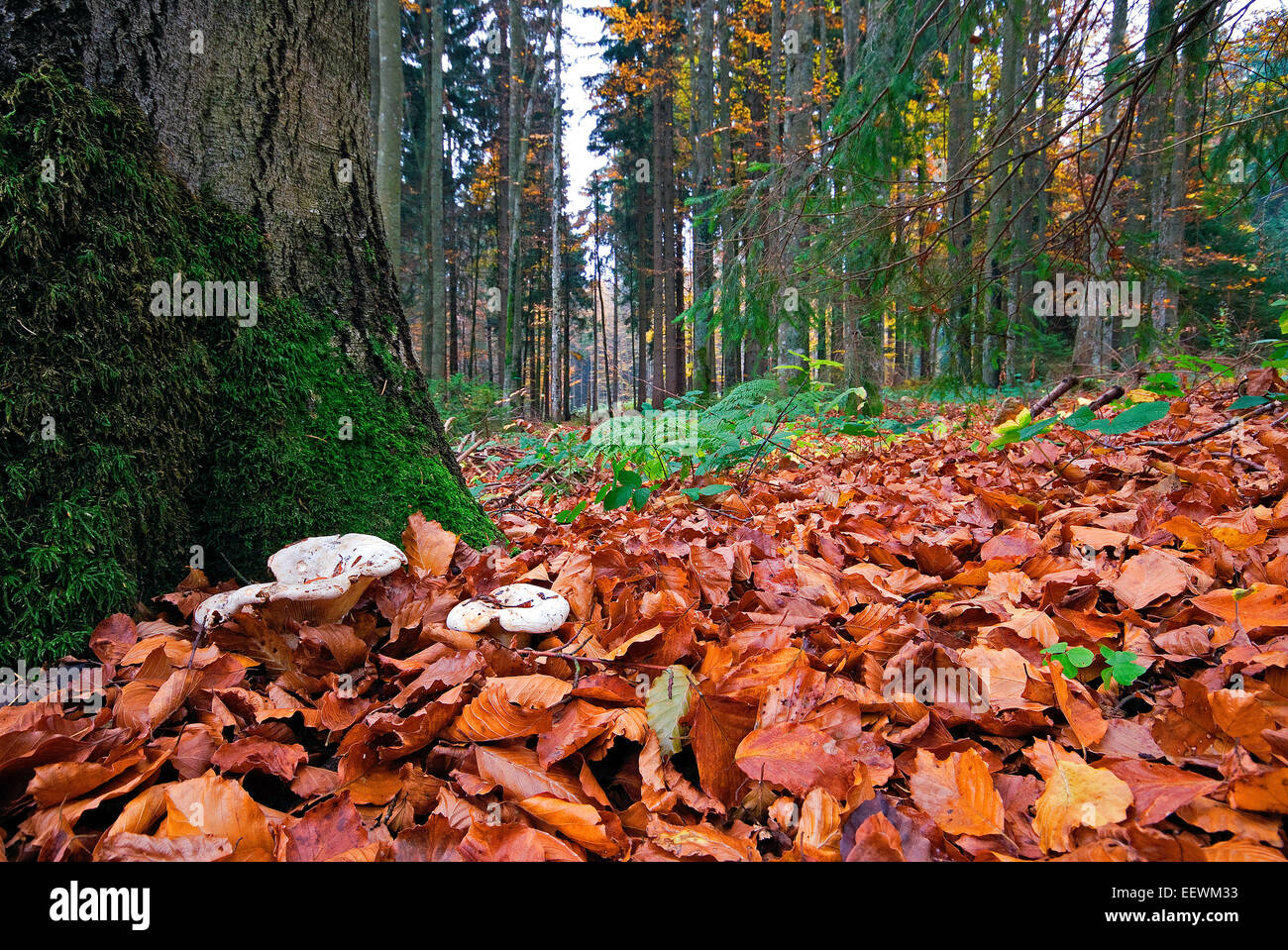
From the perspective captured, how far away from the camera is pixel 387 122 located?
859cm

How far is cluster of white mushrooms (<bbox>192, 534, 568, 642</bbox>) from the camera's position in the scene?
4.57 ft

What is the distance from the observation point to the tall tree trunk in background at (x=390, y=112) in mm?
8586

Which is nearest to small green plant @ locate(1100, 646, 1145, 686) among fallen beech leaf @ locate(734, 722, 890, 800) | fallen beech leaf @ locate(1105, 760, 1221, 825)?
fallen beech leaf @ locate(1105, 760, 1221, 825)

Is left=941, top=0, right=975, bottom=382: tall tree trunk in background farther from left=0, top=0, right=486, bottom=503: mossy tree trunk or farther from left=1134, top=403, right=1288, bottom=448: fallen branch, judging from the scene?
left=0, top=0, right=486, bottom=503: mossy tree trunk

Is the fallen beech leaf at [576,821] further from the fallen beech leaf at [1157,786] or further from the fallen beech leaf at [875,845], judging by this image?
the fallen beech leaf at [1157,786]

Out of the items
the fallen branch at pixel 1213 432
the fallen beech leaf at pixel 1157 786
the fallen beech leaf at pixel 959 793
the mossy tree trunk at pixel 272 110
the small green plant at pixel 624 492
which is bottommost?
the fallen beech leaf at pixel 959 793

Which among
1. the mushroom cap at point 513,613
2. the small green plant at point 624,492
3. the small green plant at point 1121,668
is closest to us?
the small green plant at point 1121,668

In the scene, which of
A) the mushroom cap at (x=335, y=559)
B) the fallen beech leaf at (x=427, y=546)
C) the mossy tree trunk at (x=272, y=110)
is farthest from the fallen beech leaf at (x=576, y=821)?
the mossy tree trunk at (x=272, y=110)

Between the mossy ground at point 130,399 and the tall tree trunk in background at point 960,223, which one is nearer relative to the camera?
the mossy ground at point 130,399

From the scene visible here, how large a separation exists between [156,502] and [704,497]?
7.08 ft

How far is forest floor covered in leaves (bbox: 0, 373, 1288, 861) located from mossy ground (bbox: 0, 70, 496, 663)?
16 centimetres

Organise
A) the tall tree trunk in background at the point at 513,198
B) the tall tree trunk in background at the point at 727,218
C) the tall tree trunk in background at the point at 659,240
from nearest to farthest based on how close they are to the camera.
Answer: the tall tree trunk in background at the point at 727,218, the tall tree trunk in background at the point at 513,198, the tall tree trunk in background at the point at 659,240

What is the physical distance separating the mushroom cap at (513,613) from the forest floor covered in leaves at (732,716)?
0.20 ft
